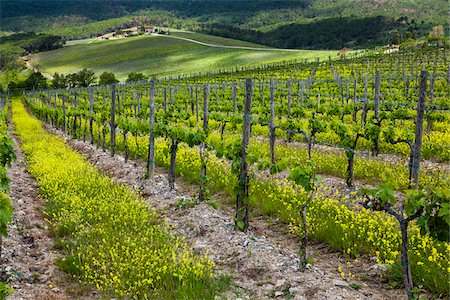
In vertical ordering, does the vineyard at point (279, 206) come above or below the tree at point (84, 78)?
below

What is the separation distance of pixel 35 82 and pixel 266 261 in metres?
111

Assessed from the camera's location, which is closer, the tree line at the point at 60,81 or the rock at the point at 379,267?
the rock at the point at 379,267

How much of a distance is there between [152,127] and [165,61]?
112705 millimetres

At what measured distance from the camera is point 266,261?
774 cm

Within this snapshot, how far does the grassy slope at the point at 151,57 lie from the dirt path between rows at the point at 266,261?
99272 millimetres

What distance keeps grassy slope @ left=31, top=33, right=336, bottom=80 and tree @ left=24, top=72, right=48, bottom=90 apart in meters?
15.0

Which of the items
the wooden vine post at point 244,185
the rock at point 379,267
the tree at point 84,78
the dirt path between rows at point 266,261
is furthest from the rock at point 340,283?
the tree at point 84,78

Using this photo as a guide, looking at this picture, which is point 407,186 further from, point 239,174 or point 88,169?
point 88,169

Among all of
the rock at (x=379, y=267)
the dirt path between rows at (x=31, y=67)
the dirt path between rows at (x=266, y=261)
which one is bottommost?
the dirt path between rows at (x=266, y=261)

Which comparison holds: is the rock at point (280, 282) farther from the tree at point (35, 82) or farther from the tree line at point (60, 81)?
the tree at point (35, 82)

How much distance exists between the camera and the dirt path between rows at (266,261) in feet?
22.1

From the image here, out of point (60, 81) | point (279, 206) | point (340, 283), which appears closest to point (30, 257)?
point (279, 206)

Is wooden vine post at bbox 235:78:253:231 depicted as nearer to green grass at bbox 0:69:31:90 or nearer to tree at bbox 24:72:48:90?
tree at bbox 24:72:48:90

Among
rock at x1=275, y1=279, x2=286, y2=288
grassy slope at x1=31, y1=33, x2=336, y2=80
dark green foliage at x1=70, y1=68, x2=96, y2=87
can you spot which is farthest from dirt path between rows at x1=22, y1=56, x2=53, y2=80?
rock at x1=275, y1=279, x2=286, y2=288
